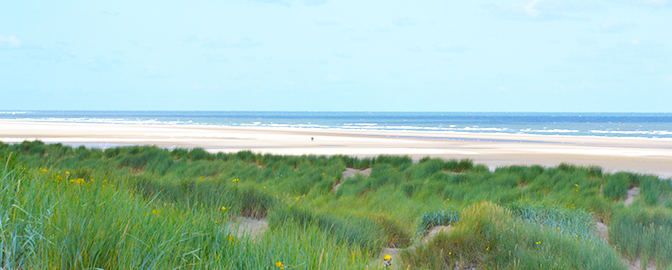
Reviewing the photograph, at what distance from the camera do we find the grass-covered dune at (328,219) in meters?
3.41

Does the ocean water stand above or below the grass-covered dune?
below

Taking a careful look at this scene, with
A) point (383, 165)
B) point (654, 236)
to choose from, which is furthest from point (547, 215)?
point (383, 165)

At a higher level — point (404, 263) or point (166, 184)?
point (166, 184)

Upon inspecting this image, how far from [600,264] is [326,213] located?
3.00 m

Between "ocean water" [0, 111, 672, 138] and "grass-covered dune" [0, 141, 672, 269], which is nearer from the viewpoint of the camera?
"grass-covered dune" [0, 141, 672, 269]

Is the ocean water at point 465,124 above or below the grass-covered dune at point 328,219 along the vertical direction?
below

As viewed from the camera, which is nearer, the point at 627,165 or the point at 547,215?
the point at 547,215

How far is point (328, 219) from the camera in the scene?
20.1 ft

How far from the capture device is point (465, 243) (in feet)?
18.9

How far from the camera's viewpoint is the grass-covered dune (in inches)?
134

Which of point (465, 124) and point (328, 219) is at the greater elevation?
point (328, 219)

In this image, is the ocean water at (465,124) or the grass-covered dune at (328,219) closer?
the grass-covered dune at (328,219)

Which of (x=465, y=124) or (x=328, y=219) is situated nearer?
(x=328, y=219)

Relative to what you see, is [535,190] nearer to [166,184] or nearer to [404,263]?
[404,263]
